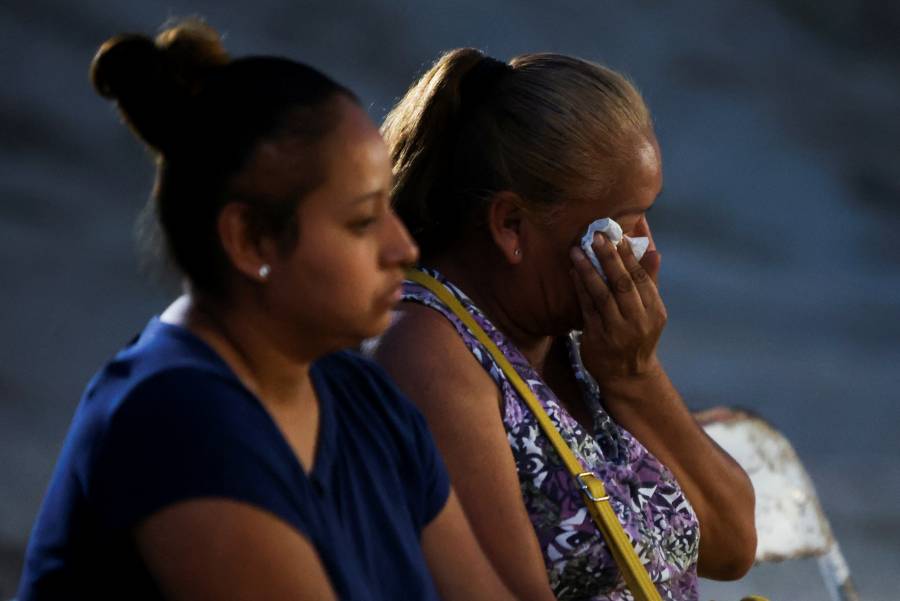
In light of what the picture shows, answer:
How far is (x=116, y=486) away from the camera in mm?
1287

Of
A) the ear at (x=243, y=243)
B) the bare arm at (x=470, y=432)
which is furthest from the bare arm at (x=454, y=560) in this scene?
the ear at (x=243, y=243)

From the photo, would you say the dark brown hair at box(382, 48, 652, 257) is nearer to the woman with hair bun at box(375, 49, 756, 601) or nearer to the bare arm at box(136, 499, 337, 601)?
the woman with hair bun at box(375, 49, 756, 601)

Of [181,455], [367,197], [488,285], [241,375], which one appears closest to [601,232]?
[488,285]

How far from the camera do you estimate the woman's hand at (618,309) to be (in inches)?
83.1

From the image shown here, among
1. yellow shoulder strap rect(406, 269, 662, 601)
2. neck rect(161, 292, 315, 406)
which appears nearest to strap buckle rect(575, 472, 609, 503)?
yellow shoulder strap rect(406, 269, 662, 601)

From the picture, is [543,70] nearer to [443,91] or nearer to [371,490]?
[443,91]

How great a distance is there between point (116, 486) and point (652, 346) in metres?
1.15

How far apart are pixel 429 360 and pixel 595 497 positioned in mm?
316

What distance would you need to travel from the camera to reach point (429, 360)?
1951mm

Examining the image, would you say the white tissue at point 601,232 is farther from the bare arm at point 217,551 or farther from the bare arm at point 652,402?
the bare arm at point 217,551

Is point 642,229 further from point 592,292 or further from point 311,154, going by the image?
point 311,154

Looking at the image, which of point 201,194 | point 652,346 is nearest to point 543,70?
point 652,346

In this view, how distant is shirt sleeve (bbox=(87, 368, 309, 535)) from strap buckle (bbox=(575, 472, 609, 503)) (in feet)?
2.26

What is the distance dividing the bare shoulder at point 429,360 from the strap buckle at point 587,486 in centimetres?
17
